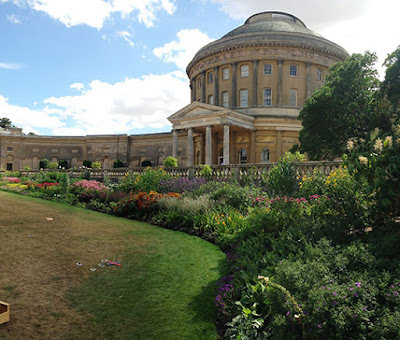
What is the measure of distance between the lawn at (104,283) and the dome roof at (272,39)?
123ft

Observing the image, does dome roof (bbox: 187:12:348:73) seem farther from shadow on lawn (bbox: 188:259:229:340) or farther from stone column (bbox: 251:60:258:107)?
shadow on lawn (bbox: 188:259:229:340)

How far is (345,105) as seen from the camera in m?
24.8

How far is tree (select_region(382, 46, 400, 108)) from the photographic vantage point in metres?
21.5

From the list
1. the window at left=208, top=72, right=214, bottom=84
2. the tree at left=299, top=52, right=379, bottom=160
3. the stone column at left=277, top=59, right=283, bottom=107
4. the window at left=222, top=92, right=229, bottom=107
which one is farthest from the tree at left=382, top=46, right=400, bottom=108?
the window at left=208, top=72, right=214, bottom=84

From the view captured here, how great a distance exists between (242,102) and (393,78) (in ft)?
79.5

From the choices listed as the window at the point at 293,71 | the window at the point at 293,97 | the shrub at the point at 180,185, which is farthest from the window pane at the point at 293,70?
the shrub at the point at 180,185

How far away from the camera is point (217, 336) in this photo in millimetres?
4918

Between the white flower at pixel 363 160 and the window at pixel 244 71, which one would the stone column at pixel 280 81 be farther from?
the white flower at pixel 363 160

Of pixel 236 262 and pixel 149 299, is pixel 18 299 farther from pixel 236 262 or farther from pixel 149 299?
pixel 236 262

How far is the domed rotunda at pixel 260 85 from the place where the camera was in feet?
130

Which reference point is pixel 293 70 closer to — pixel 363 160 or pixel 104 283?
pixel 363 160

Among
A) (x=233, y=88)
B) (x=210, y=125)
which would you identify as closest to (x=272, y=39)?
(x=233, y=88)

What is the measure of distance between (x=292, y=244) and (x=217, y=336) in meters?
2.29

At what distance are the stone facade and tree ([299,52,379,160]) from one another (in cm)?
1133
